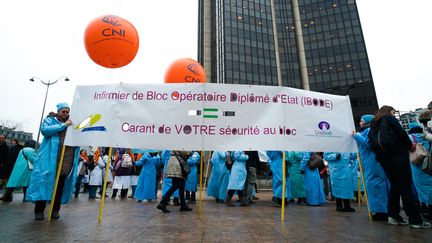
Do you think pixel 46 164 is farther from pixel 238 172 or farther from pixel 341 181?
pixel 341 181

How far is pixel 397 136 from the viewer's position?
12.9 ft

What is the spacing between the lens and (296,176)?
777 cm

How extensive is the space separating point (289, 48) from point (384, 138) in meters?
54.2

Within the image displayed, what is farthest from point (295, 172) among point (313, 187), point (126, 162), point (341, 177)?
point (126, 162)

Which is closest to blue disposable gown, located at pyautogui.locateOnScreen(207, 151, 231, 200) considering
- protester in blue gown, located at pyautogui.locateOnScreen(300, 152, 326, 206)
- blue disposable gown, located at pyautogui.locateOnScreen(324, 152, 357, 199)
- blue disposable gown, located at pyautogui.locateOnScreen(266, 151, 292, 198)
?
blue disposable gown, located at pyautogui.locateOnScreen(266, 151, 292, 198)

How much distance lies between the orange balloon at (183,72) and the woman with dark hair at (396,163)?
4.21 metres

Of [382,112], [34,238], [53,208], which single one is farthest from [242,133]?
[53,208]

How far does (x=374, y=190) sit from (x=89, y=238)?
4690mm

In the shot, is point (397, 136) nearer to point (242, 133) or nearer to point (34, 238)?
point (242, 133)

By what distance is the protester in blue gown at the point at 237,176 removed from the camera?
6.70 metres

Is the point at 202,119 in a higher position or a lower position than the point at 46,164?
higher

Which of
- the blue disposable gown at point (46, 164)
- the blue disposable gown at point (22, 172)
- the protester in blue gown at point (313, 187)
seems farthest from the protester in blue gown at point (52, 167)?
the protester in blue gown at point (313, 187)

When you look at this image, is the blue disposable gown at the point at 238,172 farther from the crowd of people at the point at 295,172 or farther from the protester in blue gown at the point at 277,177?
the protester in blue gown at the point at 277,177

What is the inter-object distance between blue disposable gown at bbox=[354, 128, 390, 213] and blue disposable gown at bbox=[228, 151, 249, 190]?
9.77 feet
